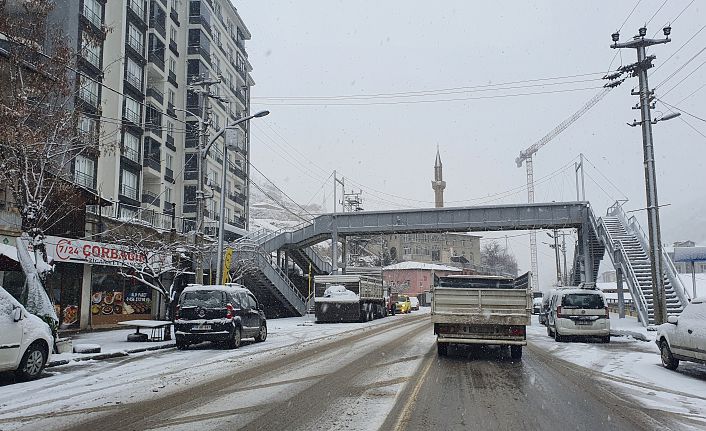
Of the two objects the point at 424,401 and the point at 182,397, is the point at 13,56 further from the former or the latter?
the point at 424,401

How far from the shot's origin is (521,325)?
563 inches

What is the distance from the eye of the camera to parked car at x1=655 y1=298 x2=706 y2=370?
11.8 m

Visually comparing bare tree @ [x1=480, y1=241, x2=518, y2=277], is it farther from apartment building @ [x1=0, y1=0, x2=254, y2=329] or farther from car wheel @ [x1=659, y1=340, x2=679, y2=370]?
car wheel @ [x1=659, y1=340, x2=679, y2=370]

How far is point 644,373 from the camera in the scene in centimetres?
1280

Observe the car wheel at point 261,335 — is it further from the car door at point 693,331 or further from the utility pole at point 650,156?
the utility pole at point 650,156

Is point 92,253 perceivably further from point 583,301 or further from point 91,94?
point 91,94

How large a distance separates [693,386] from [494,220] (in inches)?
1396

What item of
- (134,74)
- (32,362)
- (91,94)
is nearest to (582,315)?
(32,362)

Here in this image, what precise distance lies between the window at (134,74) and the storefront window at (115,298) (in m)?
20.9

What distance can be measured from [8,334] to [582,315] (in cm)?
1788

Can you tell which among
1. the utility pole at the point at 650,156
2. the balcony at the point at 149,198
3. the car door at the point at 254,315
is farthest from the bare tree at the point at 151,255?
the balcony at the point at 149,198

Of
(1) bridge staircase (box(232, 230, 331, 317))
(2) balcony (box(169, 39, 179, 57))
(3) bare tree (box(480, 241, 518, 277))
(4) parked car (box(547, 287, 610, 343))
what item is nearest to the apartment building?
(2) balcony (box(169, 39, 179, 57))

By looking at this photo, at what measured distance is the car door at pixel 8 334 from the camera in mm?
10508

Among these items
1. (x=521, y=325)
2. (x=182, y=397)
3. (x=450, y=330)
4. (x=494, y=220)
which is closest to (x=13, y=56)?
(x=182, y=397)
